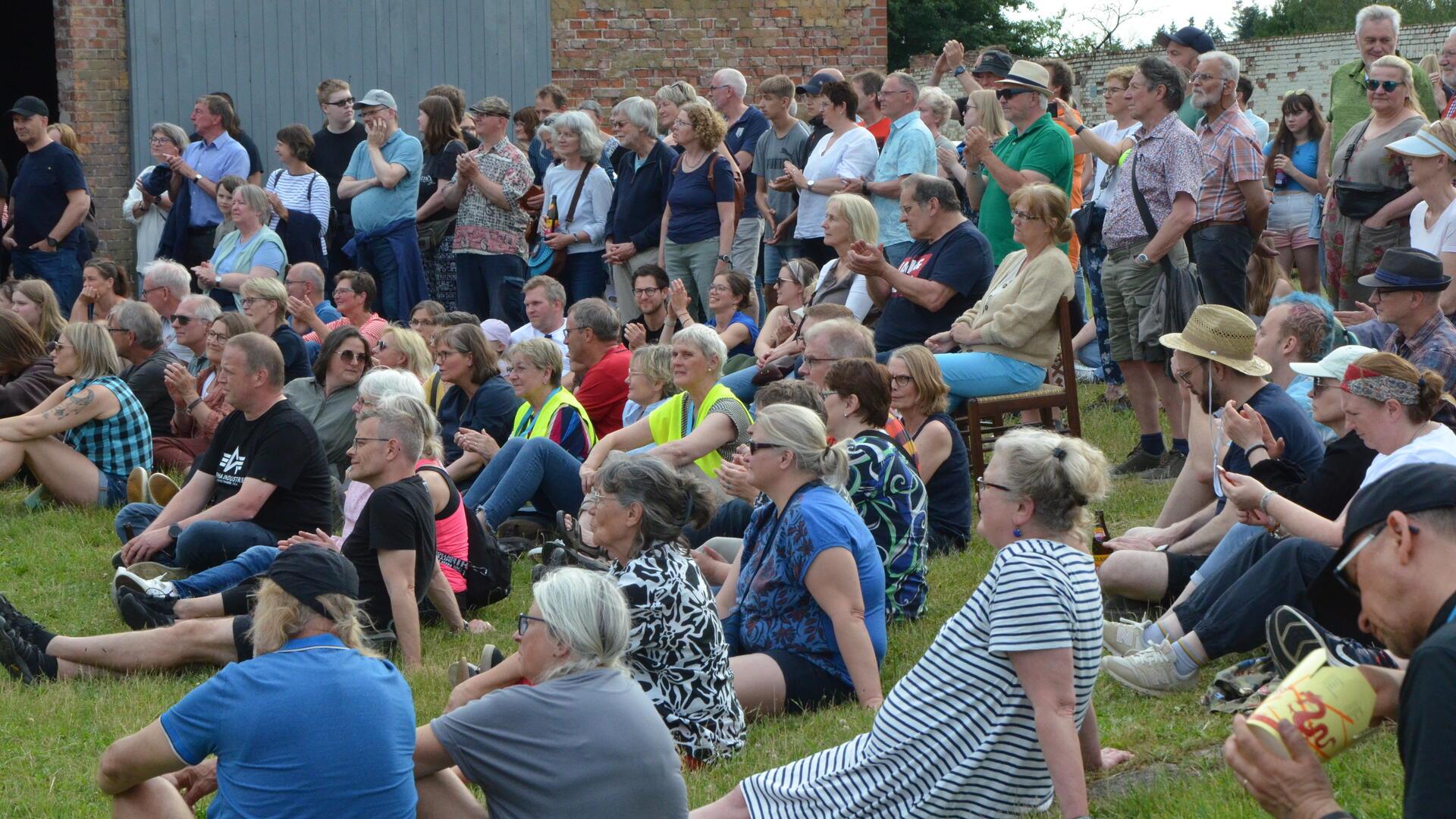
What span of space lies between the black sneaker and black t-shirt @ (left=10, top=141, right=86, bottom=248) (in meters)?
6.88

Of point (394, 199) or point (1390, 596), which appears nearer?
point (1390, 596)

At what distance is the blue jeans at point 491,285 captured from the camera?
11523 millimetres

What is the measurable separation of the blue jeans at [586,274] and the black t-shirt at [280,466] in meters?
4.38

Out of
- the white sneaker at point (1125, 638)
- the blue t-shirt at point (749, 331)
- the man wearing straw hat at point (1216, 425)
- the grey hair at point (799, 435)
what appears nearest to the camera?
the grey hair at point (799, 435)

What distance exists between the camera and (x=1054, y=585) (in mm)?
3840

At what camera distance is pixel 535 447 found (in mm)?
7742

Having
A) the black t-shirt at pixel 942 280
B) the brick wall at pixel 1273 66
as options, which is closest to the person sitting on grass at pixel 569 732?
the black t-shirt at pixel 942 280

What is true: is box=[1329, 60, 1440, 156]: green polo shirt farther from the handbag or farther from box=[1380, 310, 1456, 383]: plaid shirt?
box=[1380, 310, 1456, 383]: plaid shirt

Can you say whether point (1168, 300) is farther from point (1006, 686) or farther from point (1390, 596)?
point (1390, 596)

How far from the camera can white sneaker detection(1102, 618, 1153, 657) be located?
5348 millimetres

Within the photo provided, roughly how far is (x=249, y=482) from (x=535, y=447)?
145 cm

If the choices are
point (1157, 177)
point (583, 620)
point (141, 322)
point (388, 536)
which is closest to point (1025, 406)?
point (1157, 177)

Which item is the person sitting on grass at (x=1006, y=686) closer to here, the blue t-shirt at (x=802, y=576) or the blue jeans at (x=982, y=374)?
the blue t-shirt at (x=802, y=576)

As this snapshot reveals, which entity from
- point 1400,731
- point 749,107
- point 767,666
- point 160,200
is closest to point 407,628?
point 767,666
